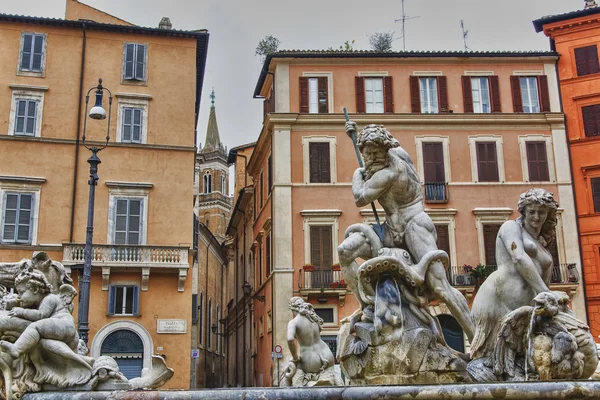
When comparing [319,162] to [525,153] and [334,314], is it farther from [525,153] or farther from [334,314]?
[525,153]

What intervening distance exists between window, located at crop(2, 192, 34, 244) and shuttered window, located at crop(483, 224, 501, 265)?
19907mm

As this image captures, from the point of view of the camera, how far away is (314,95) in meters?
35.7

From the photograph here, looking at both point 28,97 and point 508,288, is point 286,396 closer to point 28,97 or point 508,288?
point 508,288

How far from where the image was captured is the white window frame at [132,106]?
108 ft

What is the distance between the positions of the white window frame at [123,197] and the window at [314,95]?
8.88 m

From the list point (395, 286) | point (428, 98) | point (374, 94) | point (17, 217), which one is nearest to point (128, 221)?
point (17, 217)

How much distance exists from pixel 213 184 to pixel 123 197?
73966 mm

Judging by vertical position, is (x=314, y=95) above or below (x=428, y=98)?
above

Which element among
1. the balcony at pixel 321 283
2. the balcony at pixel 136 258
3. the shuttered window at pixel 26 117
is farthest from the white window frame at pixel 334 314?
the shuttered window at pixel 26 117

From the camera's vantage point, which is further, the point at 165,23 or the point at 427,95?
the point at 165,23

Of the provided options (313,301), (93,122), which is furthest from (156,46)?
(313,301)

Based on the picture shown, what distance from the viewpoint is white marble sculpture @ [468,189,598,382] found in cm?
534

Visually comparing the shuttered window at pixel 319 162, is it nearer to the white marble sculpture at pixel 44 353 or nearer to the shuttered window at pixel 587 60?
the shuttered window at pixel 587 60

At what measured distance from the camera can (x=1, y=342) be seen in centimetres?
524
